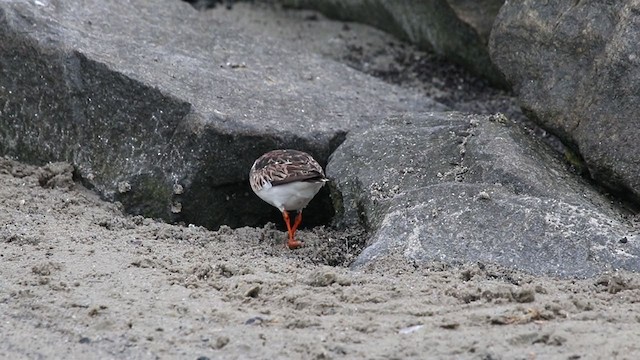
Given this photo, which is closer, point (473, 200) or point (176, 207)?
point (473, 200)

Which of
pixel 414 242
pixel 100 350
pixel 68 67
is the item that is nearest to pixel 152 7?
pixel 68 67

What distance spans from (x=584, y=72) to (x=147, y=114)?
8.10 ft

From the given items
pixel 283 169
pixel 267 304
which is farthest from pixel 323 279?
pixel 283 169

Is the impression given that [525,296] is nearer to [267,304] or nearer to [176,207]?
[267,304]

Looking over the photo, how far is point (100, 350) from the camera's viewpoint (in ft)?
15.4

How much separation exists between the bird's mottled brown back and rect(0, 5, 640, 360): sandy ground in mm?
387

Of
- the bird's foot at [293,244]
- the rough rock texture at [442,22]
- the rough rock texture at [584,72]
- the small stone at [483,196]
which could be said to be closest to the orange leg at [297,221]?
the bird's foot at [293,244]

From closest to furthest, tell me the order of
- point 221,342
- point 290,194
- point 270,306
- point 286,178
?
point 221,342 < point 270,306 < point 286,178 < point 290,194

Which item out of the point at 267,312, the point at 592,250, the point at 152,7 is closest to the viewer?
the point at 267,312

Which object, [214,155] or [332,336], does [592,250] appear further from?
[214,155]

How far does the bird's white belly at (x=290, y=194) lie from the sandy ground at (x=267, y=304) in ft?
1.14

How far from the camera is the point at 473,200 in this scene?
5.87 m

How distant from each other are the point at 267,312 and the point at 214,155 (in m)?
1.82

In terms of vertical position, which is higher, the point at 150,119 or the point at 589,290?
the point at 589,290
